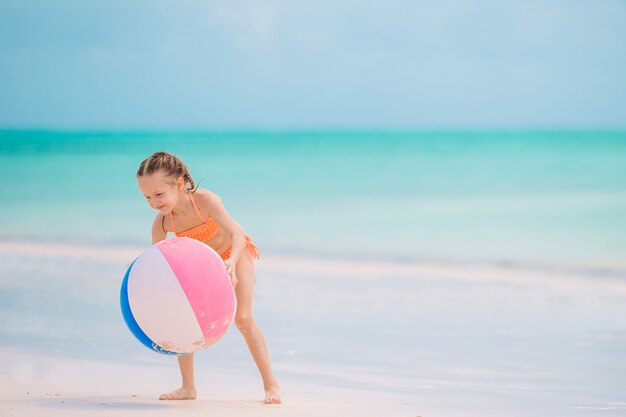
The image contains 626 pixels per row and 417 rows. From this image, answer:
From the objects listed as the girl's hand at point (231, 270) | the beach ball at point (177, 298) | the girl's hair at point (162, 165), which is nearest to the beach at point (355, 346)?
the beach ball at point (177, 298)

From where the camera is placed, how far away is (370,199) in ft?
57.9

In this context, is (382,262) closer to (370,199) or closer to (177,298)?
(177,298)

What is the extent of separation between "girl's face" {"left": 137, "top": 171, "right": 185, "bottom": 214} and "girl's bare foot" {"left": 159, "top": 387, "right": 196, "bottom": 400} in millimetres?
757

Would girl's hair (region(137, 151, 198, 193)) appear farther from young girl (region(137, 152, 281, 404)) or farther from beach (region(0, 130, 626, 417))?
beach (region(0, 130, 626, 417))

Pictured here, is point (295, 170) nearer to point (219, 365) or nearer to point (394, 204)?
point (394, 204)

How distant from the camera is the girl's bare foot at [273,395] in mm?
4426

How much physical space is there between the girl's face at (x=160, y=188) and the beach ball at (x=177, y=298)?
11.7 inches

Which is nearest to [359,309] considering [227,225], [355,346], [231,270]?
[355,346]

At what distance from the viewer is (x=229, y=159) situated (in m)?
29.0

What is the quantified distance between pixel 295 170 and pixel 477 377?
19.9 m

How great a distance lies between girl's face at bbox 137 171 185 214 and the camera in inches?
169

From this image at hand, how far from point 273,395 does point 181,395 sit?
39 centimetres

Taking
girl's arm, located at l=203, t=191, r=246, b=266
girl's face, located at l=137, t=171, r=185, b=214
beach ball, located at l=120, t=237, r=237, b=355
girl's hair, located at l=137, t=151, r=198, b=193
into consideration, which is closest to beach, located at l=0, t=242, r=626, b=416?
beach ball, located at l=120, t=237, r=237, b=355

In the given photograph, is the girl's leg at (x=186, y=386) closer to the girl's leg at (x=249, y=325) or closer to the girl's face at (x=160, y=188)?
the girl's leg at (x=249, y=325)
